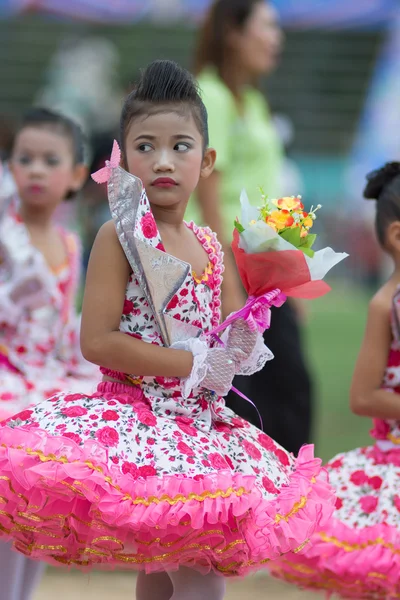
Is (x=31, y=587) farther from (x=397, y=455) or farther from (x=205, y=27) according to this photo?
(x=205, y=27)

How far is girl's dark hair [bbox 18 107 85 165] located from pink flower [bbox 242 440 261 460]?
188 cm

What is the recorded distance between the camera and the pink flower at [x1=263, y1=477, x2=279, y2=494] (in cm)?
270

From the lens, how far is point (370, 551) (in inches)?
126

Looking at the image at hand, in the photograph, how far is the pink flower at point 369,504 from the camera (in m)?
A: 3.34

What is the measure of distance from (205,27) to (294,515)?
2841 mm

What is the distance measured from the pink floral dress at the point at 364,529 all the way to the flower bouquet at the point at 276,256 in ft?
2.45

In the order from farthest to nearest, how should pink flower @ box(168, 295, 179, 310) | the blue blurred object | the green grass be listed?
the blue blurred object → the green grass → pink flower @ box(168, 295, 179, 310)

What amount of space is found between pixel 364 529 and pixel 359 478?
0.63 feet

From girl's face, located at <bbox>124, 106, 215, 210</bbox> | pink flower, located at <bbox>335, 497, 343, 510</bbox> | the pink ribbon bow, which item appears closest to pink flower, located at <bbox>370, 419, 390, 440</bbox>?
pink flower, located at <bbox>335, 497, 343, 510</bbox>

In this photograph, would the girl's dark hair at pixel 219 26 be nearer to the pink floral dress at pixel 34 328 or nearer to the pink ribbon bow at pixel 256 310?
the pink floral dress at pixel 34 328

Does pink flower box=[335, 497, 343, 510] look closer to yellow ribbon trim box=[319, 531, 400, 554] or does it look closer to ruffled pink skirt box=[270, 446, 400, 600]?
ruffled pink skirt box=[270, 446, 400, 600]

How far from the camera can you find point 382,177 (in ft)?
12.0

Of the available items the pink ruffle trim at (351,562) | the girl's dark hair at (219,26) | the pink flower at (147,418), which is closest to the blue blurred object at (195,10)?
the girl's dark hair at (219,26)

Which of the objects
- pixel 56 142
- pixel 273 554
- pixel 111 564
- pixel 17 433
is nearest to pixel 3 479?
pixel 17 433
